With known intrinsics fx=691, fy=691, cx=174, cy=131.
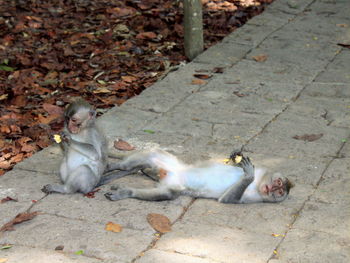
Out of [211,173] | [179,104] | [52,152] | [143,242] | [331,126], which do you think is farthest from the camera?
[179,104]

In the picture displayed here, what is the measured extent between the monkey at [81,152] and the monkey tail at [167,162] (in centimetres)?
47

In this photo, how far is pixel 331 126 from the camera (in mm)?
6867

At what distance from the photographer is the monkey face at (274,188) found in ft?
17.4

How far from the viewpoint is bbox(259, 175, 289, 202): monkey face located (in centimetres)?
530

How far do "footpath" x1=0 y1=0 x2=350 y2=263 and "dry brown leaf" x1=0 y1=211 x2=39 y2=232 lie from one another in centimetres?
3

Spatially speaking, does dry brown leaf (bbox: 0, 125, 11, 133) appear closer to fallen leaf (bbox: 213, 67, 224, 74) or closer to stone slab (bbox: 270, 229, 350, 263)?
fallen leaf (bbox: 213, 67, 224, 74)

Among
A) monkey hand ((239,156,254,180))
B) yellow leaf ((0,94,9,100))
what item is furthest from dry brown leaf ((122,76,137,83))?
monkey hand ((239,156,254,180))

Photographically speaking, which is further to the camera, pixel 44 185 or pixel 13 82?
pixel 13 82

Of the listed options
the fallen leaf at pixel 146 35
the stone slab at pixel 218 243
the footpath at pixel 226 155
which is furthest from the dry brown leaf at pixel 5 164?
the fallen leaf at pixel 146 35

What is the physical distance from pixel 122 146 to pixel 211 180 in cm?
116

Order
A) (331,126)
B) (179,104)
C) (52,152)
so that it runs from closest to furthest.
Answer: (52,152) → (331,126) → (179,104)

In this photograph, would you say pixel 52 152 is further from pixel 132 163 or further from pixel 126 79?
pixel 126 79

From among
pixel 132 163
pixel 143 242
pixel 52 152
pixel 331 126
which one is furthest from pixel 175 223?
pixel 331 126

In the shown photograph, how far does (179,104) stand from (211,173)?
202cm
